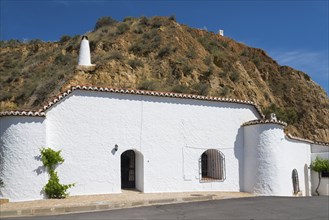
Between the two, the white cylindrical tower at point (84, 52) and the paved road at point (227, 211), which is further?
the white cylindrical tower at point (84, 52)

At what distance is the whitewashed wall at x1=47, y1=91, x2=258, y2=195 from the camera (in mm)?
14516

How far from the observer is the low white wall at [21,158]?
1320 cm

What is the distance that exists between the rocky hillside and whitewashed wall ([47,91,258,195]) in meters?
9.73

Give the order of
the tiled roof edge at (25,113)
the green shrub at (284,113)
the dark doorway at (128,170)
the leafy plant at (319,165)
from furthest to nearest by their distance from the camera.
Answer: the green shrub at (284,113)
the leafy plant at (319,165)
the dark doorway at (128,170)
the tiled roof edge at (25,113)

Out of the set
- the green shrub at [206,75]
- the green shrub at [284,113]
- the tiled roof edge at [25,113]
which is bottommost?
the tiled roof edge at [25,113]

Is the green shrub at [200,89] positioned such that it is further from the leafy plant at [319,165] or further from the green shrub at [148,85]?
the leafy plant at [319,165]

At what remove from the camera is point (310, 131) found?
38.3 metres

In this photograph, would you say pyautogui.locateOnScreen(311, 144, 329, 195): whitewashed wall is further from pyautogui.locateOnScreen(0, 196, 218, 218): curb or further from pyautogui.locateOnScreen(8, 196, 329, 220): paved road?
pyautogui.locateOnScreen(0, 196, 218, 218): curb

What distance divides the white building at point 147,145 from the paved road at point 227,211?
3232mm

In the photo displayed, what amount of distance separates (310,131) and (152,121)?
27571 millimetres

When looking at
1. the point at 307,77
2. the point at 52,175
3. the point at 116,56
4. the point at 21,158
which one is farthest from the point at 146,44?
the point at 307,77

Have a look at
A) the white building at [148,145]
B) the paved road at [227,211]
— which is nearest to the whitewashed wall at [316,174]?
the white building at [148,145]

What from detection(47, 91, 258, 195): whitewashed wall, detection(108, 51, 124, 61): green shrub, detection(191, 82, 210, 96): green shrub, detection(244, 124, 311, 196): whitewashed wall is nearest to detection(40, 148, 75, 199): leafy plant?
detection(47, 91, 258, 195): whitewashed wall

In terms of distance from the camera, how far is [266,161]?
1695 cm
